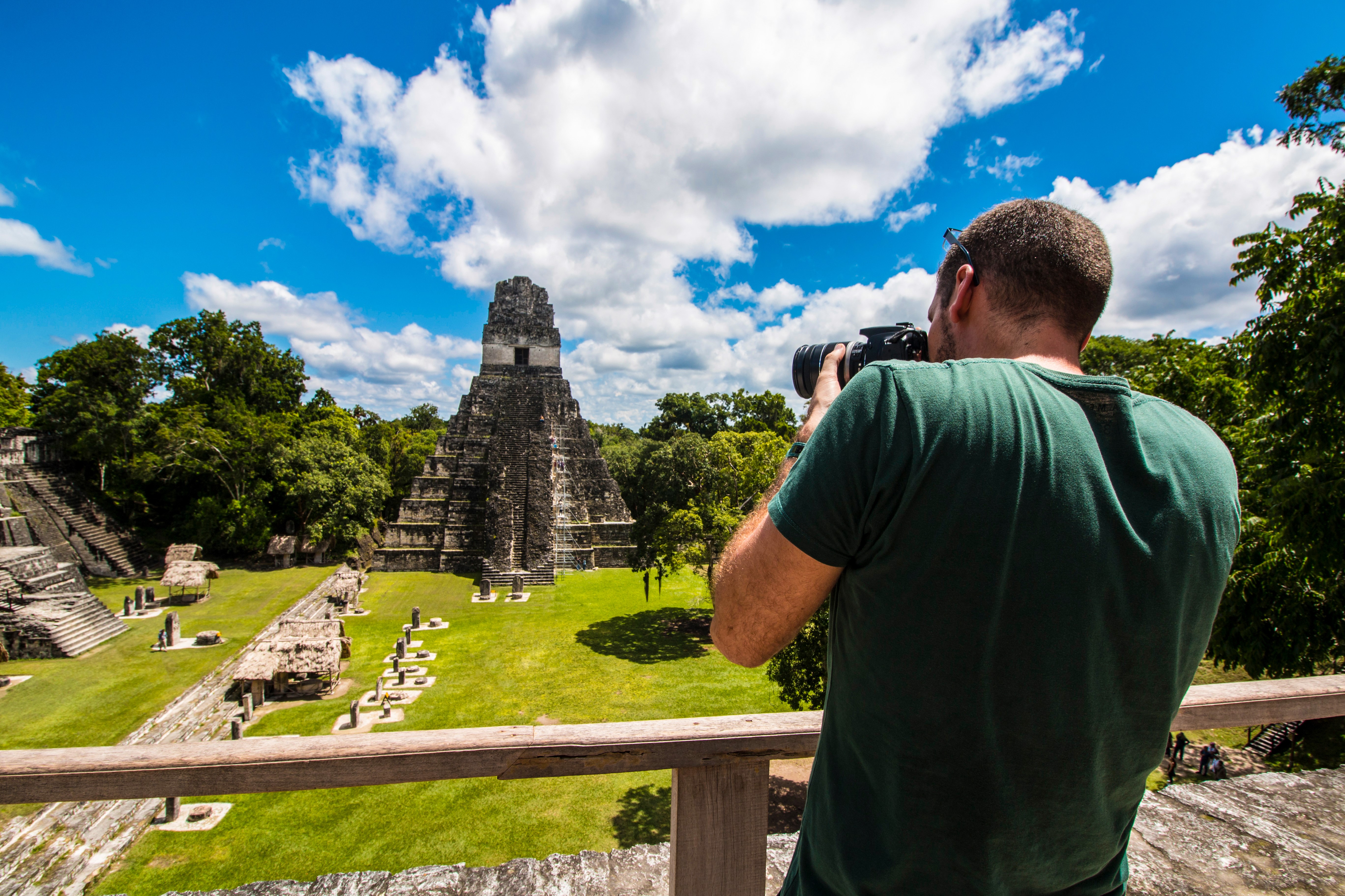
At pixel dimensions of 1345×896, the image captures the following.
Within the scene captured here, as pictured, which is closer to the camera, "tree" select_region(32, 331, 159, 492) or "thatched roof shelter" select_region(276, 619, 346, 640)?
"thatched roof shelter" select_region(276, 619, 346, 640)

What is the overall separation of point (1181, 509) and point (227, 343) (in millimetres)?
31118

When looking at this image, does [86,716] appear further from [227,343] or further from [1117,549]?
[227,343]

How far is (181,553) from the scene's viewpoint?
18.0m

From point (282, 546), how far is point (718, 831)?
74.1 ft

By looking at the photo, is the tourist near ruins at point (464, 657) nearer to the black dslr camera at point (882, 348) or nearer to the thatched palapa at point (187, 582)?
the thatched palapa at point (187, 582)

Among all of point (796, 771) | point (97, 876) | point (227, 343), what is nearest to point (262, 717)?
point (97, 876)

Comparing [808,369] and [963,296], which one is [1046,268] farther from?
[808,369]

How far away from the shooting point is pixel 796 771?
8.67 metres

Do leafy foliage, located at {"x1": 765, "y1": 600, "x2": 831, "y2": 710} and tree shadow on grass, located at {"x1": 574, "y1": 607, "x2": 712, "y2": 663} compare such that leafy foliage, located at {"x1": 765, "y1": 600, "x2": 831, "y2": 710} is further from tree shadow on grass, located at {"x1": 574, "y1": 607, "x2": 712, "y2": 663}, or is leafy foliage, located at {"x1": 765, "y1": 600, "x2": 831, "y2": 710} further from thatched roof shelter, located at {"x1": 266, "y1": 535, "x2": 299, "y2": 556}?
thatched roof shelter, located at {"x1": 266, "y1": 535, "x2": 299, "y2": 556}

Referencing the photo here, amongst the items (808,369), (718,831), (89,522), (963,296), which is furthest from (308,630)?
(89,522)

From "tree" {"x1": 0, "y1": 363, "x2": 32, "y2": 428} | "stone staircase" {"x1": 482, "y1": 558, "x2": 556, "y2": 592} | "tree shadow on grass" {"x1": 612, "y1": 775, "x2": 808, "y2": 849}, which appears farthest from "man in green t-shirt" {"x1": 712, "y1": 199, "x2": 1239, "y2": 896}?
"tree" {"x1": 0, "y1": 363, "x2": 32, "y2": 428}

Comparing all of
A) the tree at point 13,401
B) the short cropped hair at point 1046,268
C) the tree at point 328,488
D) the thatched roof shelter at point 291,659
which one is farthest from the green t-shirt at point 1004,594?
the tree at point 13,401

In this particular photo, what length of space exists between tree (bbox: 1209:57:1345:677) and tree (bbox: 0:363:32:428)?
105ft

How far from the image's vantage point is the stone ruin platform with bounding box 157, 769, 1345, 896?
83.4 inches
